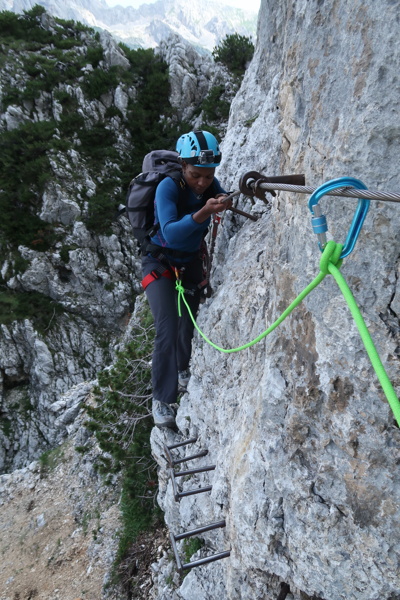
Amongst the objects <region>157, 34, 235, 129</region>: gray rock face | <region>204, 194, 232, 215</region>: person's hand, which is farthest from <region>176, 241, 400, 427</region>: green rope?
<region>157, 34, 235, 129</region>: gray rock face

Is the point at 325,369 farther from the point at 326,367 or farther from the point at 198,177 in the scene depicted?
the point at 198,177

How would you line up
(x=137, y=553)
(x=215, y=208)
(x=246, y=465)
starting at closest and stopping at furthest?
(x=246, y=465) → (x=215, y=208) → (x=137, y=553)

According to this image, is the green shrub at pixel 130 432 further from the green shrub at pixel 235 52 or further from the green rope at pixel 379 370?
the green shrub at pixel 235 52

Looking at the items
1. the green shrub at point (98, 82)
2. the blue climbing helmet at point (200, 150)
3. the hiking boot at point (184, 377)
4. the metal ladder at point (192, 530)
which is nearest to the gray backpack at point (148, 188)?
the blue climbing helmet at point (200, 150)

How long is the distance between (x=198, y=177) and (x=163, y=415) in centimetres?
279

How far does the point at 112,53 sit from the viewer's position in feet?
63.8

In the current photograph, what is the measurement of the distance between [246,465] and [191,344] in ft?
7.51

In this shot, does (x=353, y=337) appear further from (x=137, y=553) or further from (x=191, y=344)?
(x=137, y=553)

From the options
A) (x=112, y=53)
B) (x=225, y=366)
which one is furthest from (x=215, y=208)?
(x=112, y=53)

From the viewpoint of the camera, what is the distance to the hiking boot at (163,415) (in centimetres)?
472

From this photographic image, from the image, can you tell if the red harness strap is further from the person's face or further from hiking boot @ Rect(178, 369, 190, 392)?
hiking boot @ Rect(178, 369, 190, 392)

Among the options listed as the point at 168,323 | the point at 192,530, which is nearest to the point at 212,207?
the point at 168,323

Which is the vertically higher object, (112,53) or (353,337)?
(112,53)

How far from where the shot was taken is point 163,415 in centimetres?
473
